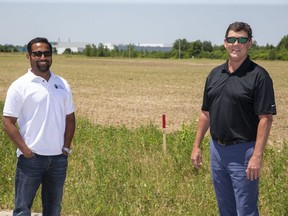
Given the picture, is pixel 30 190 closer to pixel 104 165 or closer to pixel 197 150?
pixel 197 150

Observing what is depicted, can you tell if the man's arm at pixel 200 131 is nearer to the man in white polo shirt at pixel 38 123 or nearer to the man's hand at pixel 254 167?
the man's hand at pixel 254 167

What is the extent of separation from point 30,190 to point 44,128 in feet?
1.71

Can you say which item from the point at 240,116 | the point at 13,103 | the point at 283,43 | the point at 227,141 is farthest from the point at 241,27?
the point at 283,43

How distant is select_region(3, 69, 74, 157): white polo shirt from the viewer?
332 centimetres

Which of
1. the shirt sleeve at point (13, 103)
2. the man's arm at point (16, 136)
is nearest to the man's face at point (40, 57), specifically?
the shirt sleeve at point (13, 103)

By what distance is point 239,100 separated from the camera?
3205 millimetres

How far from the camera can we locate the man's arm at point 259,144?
3150mm

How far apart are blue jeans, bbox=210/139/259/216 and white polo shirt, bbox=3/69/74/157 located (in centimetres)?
125

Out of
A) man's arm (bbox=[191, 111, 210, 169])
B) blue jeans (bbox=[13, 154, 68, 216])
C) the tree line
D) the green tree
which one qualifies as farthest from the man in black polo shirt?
the green tree

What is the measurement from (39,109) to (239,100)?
1.48 meters

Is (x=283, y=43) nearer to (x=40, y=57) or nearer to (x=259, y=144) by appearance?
(x=259, y=144)

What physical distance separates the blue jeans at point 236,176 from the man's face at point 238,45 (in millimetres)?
651

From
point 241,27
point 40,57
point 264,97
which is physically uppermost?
point 241,27

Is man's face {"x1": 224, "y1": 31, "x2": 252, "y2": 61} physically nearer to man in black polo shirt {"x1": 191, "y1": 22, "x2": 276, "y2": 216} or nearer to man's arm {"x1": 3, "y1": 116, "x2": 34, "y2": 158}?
man in black polo shirt {"x1": 191, "y1": 22, "x2": 276, "y2": 216}
